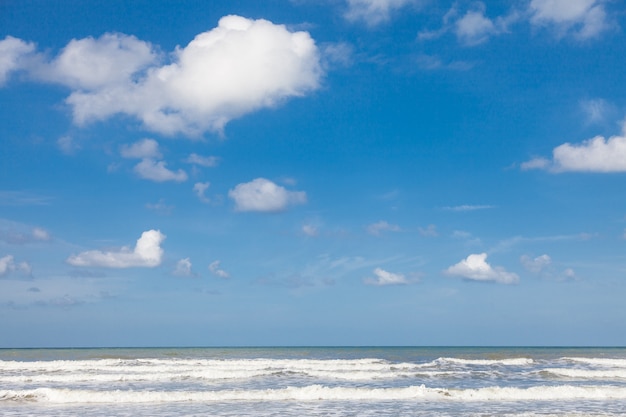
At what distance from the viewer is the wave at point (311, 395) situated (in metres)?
23.3

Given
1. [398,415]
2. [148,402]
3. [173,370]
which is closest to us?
[398,415]

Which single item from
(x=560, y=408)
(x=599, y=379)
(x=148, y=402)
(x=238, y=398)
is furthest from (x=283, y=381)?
(x=599, y=379)

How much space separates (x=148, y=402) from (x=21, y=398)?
17.0ft

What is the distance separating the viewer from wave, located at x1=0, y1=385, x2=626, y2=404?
23.3 metres

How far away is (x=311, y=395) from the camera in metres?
24.0

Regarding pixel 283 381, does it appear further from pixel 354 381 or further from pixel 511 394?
pixel 511 394

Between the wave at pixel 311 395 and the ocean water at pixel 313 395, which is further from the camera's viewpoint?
the wave at pixel 311 395

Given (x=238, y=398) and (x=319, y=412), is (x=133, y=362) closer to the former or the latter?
(x=238, y=398)

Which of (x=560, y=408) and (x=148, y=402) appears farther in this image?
(x=148, y=402)

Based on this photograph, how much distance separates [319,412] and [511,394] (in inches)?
344

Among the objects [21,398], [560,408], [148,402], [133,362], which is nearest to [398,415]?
[560,408]

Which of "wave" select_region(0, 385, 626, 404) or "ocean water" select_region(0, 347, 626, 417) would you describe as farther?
"wave" select_region(0, 385, 626, 404)

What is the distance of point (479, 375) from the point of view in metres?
33.3

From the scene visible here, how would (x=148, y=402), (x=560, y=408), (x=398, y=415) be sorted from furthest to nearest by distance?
(x=148, y=402)
(x=560, y=408)
(x=398, y=415)
